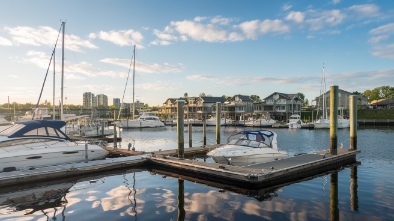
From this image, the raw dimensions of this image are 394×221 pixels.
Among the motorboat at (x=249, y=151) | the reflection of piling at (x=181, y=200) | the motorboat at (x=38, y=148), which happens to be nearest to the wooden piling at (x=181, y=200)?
the reflection of piling at (x=181, y=200)

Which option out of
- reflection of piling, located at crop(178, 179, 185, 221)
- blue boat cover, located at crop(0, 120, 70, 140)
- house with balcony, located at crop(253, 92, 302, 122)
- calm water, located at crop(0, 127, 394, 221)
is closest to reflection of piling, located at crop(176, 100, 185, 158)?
calm water, located at crop(0, 127, 394, 221)

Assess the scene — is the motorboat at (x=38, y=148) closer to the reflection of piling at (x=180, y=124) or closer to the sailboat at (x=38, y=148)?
the sailboat at (x=38, y=148)

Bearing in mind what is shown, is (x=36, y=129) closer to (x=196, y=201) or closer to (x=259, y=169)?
(x=196, y=201)

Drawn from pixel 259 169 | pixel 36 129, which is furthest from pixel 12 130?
pixel 259 169

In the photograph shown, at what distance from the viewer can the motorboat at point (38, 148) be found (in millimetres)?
15502

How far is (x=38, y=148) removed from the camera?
54.1 feet

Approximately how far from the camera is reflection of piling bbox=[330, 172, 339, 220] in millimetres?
Answer: 10808

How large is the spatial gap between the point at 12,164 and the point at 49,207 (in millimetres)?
5499

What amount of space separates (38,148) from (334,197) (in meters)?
15.3

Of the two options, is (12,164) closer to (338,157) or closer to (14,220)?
(14,220)

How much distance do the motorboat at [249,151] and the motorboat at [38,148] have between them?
7601mm

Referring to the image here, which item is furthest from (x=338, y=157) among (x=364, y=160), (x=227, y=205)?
(x=227, y=205)

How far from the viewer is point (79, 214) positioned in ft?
34.8

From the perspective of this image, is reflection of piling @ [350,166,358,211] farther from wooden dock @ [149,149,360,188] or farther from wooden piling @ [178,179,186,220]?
wooden piling @ [178,179,186,220]
